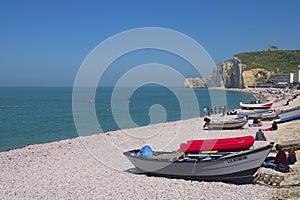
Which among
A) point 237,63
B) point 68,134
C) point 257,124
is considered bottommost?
point 68,134

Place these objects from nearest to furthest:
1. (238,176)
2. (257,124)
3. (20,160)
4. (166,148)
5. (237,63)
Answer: (238,176)
(20,160)
(166,148)
(257,124)
(237,63)

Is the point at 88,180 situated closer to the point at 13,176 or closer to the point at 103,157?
the point at 13,176

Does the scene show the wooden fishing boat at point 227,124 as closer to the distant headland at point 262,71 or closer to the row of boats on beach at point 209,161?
the row of boats on beach at point 209,161

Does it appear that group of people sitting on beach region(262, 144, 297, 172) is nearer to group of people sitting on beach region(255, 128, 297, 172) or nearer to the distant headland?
group of people sitting on beach region(255, 128, 297, 172)

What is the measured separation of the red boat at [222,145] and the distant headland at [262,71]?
407 feet

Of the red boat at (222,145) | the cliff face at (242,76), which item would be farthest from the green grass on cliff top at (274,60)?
the red boat at (222,145)

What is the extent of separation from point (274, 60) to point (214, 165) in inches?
7147

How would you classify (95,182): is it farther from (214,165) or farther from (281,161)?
(281,161)

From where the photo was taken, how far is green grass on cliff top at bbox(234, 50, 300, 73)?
159 meters

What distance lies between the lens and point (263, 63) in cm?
17050

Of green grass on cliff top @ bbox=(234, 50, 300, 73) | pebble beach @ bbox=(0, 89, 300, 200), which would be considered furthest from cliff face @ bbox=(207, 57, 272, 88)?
pebble beach @ bbox=(0, 89, 300, 200)

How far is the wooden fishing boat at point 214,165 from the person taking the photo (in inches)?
401

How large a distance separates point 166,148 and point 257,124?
11.2 meters

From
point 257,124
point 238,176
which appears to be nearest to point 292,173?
point 238,176
